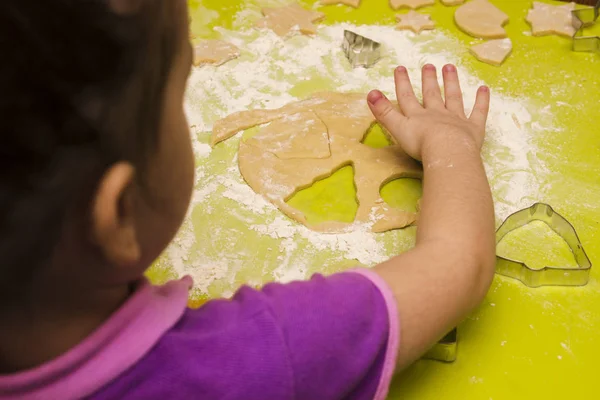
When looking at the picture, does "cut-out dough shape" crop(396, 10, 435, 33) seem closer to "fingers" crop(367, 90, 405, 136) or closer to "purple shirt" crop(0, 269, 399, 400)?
"fingers" crop(367, 90, 405, 136)

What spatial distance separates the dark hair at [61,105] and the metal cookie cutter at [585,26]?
1.02m

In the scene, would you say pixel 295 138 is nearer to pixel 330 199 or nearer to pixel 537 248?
pixel 330 199

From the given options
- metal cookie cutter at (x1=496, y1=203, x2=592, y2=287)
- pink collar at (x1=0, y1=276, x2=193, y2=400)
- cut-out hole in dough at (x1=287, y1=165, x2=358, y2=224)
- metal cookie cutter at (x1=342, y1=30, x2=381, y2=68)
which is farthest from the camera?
metal cookie cutter at (x1=342, y1=30, x2=381, y2=68)

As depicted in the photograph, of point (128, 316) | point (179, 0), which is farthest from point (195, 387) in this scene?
point (179, 0)

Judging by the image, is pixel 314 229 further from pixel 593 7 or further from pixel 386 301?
pixel 593 7

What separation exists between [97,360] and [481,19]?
109cm

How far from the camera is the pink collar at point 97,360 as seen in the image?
19.3 inches

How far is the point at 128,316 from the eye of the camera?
0.53 m

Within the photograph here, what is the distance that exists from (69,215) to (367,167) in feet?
2.04

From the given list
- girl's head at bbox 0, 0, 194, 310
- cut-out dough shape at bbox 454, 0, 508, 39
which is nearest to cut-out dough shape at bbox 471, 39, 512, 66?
cut-out dough shape at bbox 454, 0, 508, 39

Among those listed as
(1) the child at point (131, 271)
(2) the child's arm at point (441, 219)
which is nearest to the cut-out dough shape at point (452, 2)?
(2) the child's arm at point (441, 219)

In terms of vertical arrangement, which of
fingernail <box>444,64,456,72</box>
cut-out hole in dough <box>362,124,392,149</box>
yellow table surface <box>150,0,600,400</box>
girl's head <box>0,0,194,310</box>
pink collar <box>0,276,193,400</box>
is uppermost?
girl's head <box>0,0,194,310</box>

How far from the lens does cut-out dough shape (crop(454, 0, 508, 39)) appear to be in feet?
4.13

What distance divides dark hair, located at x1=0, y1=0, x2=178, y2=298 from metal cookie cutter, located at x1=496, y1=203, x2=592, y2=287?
58 cm
